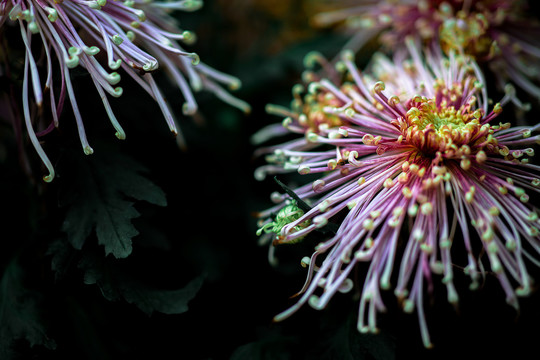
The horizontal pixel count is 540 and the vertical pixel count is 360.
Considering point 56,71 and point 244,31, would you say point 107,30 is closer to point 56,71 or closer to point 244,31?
point 56,71

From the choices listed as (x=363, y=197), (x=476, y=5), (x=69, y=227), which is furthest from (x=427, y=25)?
(x=69, y=227)

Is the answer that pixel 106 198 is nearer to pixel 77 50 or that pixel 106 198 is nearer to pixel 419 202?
pixel 77 50

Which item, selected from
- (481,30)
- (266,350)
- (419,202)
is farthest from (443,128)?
(266,350)

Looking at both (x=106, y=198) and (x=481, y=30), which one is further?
(x=481, y=30)

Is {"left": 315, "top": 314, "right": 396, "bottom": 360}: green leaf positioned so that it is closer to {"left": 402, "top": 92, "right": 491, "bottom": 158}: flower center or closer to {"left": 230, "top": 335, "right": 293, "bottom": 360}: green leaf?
{"left": 230, "top": 335, "right": 293, "bottom": 360}: green leaf

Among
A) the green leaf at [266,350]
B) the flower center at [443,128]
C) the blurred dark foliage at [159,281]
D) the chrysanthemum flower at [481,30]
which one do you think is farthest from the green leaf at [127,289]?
the chrysanthemum flower at [481,30]

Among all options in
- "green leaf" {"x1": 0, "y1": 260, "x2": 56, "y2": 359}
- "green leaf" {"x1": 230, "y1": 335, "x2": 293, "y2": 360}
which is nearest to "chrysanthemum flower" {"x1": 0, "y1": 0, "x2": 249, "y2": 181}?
"green leaf" {"x1": 0, "y1": 260, "x2": 56, "y2": 359}
